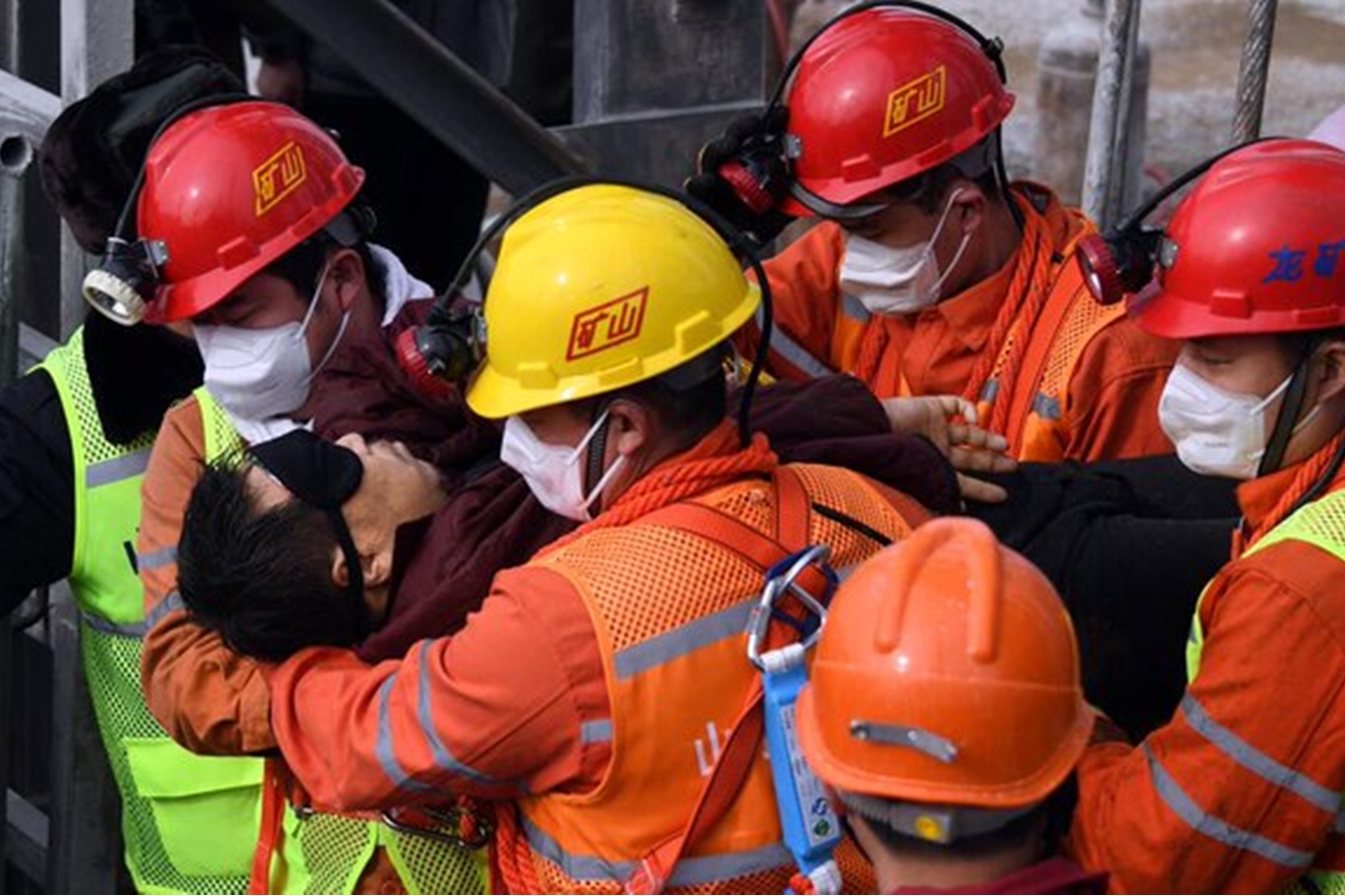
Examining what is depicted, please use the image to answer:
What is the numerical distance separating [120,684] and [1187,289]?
211cm

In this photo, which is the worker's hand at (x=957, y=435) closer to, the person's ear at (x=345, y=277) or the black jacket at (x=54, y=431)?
the person's ear at (x=345, y=277)

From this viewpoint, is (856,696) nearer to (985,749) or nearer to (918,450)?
(985,749)

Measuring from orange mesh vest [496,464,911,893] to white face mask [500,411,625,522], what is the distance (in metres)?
0.16

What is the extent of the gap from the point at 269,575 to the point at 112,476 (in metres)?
1.12

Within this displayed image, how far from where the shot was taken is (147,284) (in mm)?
4129

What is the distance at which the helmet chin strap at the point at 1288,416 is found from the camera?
11.1 feet

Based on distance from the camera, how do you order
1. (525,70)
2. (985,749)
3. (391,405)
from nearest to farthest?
(985,749) < (391,405) < (525,70)

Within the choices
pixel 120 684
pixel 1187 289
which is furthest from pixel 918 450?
pixel 120 684

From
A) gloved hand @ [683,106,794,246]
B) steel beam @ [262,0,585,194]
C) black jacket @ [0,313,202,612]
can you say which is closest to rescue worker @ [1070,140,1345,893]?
gloved hand @ [683,106,794,246]

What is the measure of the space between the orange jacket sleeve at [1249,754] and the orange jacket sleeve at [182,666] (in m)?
1.22

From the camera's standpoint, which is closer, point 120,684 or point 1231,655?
point 1231,655

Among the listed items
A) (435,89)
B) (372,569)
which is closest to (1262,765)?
(372,569)

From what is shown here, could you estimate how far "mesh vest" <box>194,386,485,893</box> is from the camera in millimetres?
3537

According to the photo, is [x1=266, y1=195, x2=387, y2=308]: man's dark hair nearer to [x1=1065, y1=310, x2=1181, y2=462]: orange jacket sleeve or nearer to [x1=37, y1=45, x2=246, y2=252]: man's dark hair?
[x1=37, y1=45, x2=246, y2=252]: man's dark hair
